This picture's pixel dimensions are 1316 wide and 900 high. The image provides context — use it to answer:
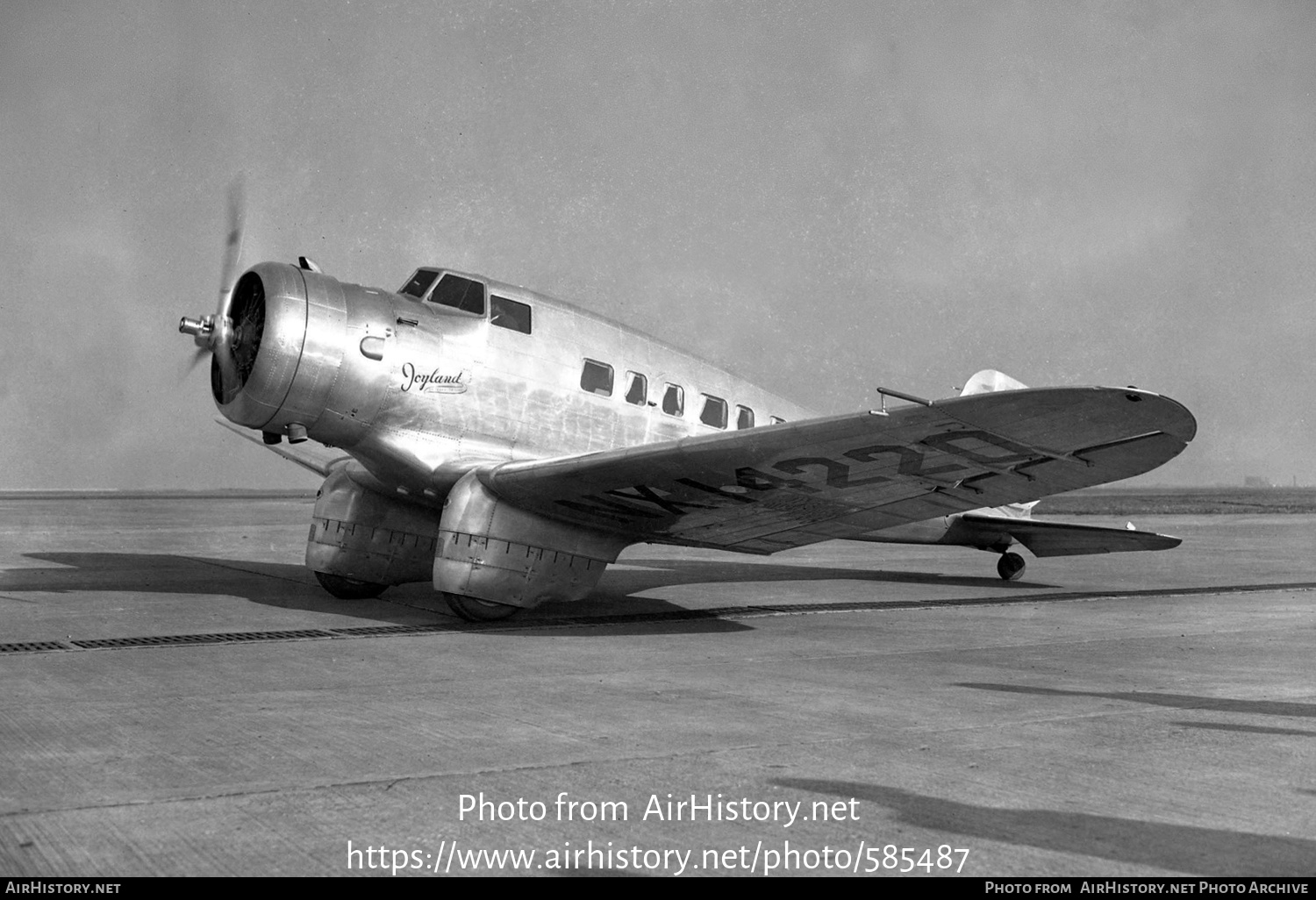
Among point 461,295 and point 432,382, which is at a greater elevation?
point 461,295

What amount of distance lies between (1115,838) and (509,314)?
835 centimetres

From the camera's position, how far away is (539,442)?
36.6ft

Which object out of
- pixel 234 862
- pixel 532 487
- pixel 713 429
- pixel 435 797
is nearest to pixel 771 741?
pixel 435 797

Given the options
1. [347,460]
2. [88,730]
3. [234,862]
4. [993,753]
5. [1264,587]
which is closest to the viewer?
[234,862]

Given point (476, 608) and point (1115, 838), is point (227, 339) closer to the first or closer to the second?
point (476, 608)

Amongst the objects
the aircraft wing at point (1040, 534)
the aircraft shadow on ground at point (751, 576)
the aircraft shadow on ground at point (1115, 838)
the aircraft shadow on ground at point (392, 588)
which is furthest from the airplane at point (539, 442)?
the aircraft wing at point (1040, 534)

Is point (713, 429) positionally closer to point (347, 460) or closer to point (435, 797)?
point (347, 460)

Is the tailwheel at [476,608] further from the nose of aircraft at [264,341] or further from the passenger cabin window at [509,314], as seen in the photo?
the passenger cabin window at [509,314]

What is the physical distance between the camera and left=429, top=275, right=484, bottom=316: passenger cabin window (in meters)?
10.9

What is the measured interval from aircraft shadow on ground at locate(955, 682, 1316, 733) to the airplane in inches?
76.6

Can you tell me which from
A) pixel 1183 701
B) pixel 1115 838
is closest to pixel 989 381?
pixel 1183 701

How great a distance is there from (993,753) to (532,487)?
544 cm

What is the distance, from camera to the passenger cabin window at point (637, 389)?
39.1 feet

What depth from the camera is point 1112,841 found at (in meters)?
3.74
